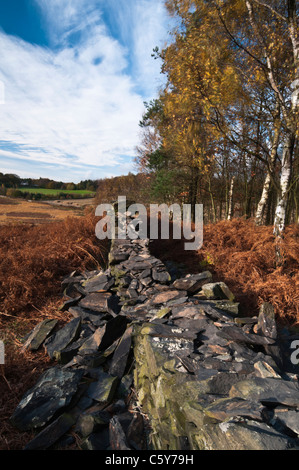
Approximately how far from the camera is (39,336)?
3695mm

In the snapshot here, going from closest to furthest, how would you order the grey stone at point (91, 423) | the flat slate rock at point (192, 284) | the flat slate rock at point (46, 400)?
the grey stone at point (91, 423) < the flat slate rock at point (46, 400) < the flat slate rock at point (192, 284)

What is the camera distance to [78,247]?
6797 mm

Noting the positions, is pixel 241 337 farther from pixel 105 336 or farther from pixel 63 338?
pixel 63 338

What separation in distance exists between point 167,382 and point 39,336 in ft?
8.10

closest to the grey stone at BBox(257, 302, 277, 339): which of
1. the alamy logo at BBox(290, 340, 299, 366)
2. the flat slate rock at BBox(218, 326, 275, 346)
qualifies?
the flat slate rock at BBox(218, 326, 275, 346)

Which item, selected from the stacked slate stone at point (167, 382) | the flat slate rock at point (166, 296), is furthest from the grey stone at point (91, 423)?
the flat slate rock at point (166, 296)

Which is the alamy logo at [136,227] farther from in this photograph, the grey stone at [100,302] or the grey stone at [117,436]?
the grey stone at [117,436]

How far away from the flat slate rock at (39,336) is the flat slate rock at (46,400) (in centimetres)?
100

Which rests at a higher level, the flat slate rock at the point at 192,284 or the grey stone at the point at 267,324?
the flat slate rock at the point at 192,284

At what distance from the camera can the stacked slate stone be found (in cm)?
159

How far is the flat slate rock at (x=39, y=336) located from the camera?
140 inches

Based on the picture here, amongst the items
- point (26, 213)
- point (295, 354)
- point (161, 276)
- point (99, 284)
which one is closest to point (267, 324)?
point (295, 354)
